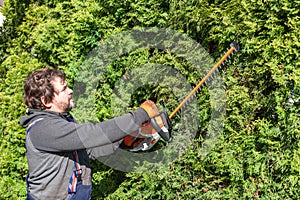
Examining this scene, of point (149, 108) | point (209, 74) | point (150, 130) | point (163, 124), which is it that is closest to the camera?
point (149, 108)

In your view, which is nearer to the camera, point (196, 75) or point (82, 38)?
point (196, 75)

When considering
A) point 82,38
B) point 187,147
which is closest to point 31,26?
point 82,38

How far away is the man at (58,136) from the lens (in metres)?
2.38

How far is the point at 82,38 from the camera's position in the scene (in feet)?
12.4

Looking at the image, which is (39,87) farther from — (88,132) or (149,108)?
(149,108)

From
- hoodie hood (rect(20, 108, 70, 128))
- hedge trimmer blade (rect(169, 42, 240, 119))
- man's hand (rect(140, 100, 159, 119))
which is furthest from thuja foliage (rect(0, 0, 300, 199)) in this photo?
hoodie hood (rect(20, 108, 70, 128))

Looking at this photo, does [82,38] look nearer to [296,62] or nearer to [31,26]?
[31,26]

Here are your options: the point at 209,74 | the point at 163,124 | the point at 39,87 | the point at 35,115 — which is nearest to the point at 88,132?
the point at 35,115

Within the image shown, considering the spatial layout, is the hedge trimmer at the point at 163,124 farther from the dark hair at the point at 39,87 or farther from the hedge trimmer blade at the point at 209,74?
the dark hair at the point at 39,87

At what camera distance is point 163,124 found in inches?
112

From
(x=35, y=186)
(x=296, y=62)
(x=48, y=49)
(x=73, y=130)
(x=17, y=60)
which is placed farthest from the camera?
(x=17, y=60)

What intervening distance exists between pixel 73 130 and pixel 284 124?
1.55 meters

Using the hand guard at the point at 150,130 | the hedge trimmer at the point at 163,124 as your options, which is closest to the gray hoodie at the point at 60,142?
the hand guard at the point at 150,130

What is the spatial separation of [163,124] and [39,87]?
0.90 meters
